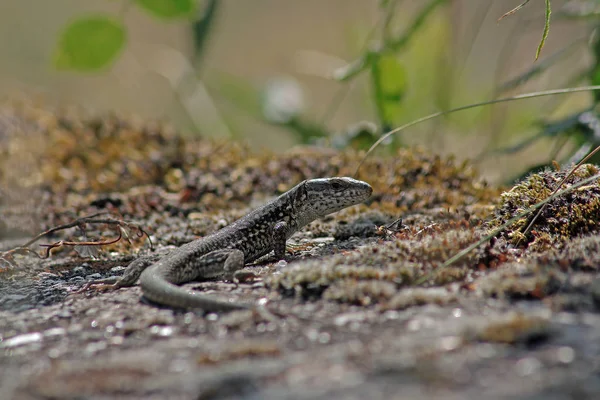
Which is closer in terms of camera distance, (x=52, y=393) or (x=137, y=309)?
(x=52, y=393)

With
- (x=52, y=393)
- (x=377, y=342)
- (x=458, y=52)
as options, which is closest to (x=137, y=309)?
(x=52, y=393)

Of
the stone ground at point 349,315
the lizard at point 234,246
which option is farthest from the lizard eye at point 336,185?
Answer: the stone ground at point 349,315

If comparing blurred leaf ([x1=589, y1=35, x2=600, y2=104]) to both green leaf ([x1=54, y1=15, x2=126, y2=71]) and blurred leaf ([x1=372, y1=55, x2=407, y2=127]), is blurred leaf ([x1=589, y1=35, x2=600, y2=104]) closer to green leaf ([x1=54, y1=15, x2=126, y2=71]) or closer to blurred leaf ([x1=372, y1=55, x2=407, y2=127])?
blurred leaf ([x1=372, y1=55, x2=407, y2=127])

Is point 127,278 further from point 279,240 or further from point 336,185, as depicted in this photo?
point 336,185

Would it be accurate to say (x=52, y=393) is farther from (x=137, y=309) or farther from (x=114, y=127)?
(x=114, y=127)

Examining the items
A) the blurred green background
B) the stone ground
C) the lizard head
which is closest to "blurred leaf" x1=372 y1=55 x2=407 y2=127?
the blurred green background
